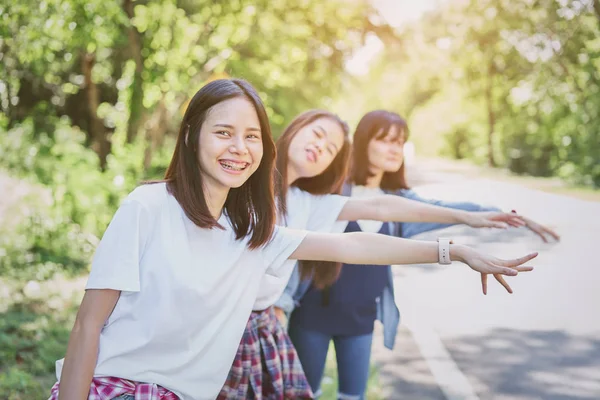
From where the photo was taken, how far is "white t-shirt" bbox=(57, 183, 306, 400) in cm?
171

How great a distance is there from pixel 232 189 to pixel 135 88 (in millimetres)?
8834

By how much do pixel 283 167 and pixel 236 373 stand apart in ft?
3.04

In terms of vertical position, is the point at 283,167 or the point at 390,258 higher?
the point at 283,167

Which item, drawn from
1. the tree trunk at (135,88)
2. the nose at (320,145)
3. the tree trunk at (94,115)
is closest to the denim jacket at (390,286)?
the nose at (320,145)

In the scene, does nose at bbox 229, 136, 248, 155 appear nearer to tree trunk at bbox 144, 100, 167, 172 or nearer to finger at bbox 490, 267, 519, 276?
finger at bbox 490, 267, 519, 276

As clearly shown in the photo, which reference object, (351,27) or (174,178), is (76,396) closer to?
(174,178)

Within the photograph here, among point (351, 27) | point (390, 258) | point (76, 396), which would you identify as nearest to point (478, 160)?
point (351, 27)

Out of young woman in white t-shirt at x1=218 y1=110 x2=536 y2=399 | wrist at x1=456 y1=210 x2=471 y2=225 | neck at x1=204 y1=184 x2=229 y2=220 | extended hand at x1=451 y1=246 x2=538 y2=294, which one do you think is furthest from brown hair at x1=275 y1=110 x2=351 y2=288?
extended hand at x1=451 y1=246 x2=538 y2=294

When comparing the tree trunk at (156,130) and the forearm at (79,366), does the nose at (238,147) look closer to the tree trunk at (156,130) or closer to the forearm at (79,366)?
the forearm at (79,366)

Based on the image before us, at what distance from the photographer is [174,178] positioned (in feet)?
6.30

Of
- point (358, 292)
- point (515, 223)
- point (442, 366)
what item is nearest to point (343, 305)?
point (358, 292)

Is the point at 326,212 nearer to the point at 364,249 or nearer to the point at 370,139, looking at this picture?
the point at 370,139

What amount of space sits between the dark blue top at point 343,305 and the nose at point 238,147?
116cm

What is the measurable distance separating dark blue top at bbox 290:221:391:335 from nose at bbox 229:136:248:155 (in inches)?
45.8
